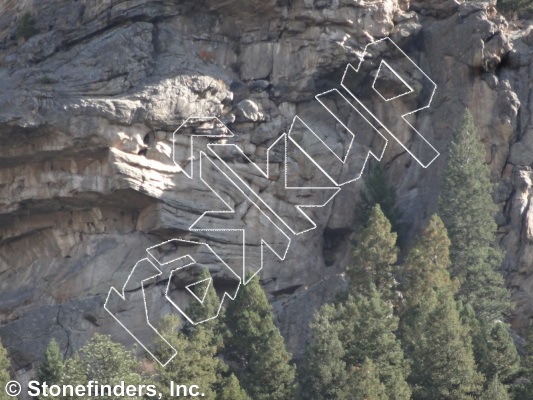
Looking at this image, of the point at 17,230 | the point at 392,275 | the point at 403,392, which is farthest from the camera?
the point at 17,230

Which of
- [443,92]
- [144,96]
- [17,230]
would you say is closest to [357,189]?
[443,92]

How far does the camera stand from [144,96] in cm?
5819

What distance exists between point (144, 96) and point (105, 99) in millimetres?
1483

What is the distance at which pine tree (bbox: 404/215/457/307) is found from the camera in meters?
54.2

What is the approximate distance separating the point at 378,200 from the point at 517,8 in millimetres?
11325

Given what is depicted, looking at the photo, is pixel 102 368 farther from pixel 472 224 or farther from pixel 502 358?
pixel 472 224

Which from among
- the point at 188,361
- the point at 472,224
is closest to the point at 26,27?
the point at 188,361

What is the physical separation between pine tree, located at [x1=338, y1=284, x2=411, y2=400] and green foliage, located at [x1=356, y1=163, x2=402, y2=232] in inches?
283

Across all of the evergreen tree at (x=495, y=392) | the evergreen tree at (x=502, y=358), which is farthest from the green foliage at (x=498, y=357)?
the evergreen tree at (x=495, y=392)

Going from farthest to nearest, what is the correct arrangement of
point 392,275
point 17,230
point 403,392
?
point 17,230
point 392,275
point 403,392

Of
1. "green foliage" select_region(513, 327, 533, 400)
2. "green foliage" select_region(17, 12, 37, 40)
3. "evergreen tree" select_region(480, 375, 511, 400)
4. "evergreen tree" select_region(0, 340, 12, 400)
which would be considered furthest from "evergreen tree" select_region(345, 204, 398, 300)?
"green foliage" select_region(17, 12, 37, 40)

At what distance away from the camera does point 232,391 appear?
50.0m

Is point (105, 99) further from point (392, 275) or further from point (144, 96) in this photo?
point (392, 275)

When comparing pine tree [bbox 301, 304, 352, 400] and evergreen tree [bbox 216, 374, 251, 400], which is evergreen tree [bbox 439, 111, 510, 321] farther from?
evergreen tree [bbox 216, 374, 251, 400]
